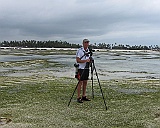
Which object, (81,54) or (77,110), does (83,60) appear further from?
(77,110)

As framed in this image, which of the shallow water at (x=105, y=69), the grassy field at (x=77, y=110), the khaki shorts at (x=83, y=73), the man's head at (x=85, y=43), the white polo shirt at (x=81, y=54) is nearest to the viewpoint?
the grassy field at (x=77, y=110)

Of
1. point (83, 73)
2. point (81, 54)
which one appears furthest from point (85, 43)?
point (83, 73)

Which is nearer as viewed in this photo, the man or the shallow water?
the man

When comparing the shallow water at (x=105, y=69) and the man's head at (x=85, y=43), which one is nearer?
the man's head at (x=85, y=43)

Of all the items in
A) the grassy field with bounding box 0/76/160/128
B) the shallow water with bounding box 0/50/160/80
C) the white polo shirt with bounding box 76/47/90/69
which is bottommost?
the shallow water with bounding box 0/50/160/80

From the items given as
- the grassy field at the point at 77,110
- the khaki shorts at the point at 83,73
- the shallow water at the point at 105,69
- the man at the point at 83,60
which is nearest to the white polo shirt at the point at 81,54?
the man at the point at 83,60

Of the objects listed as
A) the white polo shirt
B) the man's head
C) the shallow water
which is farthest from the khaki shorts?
the shallow water

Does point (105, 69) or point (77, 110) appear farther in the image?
point (105, 69)

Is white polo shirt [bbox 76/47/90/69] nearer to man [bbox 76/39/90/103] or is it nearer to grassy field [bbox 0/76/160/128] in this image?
man [bbox 76/39/90/103]

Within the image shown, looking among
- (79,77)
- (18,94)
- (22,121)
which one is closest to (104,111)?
(79,77)

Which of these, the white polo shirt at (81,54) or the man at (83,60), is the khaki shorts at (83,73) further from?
the white polo shirt at (81,54)

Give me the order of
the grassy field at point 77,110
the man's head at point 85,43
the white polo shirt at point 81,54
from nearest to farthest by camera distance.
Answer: the grassy field at point 77,110
the man's head at point 85,43
the white polo shirt at point 81,54

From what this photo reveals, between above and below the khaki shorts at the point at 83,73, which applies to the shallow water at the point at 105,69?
below

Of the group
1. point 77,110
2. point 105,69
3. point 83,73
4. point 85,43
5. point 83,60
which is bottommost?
point 105,69
